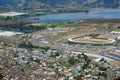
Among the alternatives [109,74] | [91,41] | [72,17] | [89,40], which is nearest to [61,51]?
[91,41]

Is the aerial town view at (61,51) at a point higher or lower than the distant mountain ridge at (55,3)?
higher

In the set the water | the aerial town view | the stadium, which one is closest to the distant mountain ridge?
the water

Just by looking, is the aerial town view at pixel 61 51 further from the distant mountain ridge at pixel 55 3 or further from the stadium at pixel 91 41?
the distant mountain ridge at pixel 55 3

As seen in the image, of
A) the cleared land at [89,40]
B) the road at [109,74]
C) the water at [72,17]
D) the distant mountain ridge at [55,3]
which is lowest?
the distant mountain ridge at [55,3]

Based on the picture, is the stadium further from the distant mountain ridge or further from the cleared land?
the distant mountain ridge

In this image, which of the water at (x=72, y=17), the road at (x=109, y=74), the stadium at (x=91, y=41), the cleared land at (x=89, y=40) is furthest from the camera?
the water at (x=72, y=17)

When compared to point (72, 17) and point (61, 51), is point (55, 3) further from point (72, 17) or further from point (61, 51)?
point (61, 51)

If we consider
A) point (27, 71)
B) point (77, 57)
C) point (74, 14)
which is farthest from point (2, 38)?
point (74, 14)

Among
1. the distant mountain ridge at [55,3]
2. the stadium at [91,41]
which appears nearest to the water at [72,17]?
the distant mountain ridge at [55,3]

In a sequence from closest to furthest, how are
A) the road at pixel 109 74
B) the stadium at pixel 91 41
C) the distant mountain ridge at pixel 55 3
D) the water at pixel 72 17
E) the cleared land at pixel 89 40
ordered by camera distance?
the road at pixel 109 74 → the stadium at pixel 91 41 → the cleared land at pixel 89 40 → the water at pixel 72 17 → the distant mountain ridge at pixel 55 3

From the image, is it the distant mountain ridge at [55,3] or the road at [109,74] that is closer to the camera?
the road at [109,74]

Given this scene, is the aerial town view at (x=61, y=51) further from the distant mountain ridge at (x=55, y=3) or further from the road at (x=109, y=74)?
the distant mountain ridge at (x=55, y=3)
